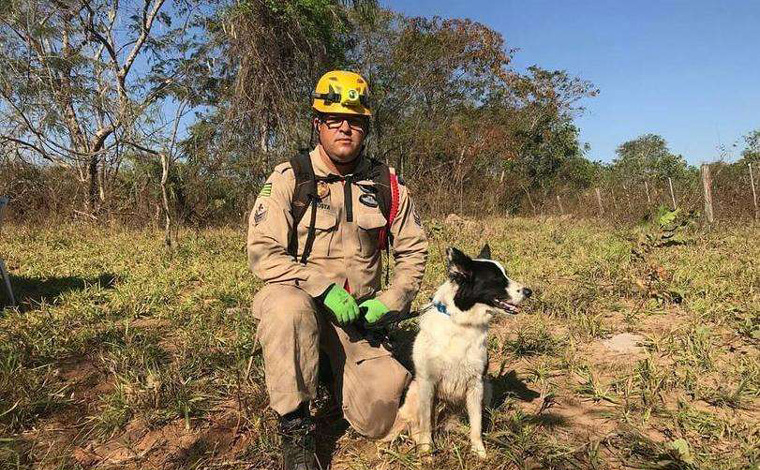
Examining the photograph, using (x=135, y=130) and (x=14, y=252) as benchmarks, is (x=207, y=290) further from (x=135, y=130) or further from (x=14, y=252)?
(x=135, y=130)

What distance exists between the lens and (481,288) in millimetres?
2240

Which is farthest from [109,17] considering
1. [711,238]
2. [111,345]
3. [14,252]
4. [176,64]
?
[711,238]

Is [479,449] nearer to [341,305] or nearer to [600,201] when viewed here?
[341,305]

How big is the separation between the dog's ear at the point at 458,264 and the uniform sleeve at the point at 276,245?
2.01ft

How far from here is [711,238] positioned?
756 cm

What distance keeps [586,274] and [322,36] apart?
9.27m

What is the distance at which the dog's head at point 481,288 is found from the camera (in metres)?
2.24

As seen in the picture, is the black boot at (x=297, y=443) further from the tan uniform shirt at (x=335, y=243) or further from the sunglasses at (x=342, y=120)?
the sunglasses at (x=342, y=120)

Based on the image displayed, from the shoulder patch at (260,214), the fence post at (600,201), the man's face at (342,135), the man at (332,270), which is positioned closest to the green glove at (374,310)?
the man at (332,270)

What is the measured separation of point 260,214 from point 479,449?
1.59 metres

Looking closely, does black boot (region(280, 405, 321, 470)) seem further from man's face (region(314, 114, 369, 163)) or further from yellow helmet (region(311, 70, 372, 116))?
yellow helmet (region(311, 70, 372, 116))

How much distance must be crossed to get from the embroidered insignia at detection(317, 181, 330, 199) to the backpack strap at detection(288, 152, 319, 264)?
0.03 m

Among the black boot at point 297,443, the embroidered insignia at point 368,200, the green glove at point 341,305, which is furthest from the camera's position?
the embroidered insignia at point 368,200

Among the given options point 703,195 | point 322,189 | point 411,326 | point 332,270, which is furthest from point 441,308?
point 703,195
